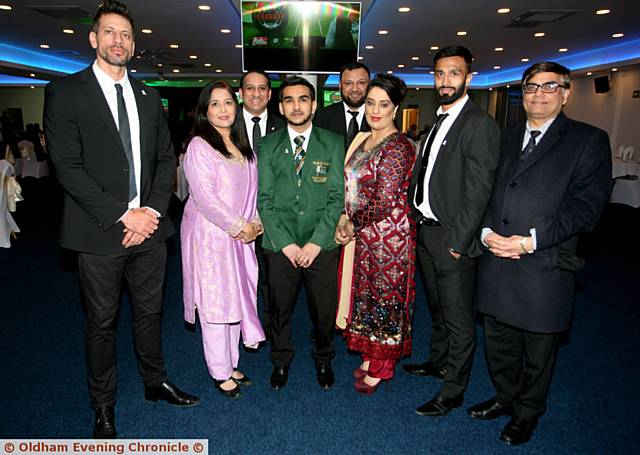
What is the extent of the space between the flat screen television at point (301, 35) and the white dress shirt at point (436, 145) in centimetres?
287

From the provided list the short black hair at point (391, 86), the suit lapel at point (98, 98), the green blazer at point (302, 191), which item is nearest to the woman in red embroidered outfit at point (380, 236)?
the short black hair at point (391, 86)

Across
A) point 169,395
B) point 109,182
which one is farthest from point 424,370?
point 109,182

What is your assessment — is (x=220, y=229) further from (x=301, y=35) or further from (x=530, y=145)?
(x=301, y=35)

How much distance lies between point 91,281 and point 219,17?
744 cm

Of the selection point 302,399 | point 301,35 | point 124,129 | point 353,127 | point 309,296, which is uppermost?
point 301,35

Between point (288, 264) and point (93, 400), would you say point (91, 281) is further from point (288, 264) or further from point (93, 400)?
point (288, 264)

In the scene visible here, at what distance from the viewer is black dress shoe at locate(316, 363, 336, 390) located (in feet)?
9.11

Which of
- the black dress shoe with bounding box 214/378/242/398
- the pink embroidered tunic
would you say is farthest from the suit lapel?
the black dress shoe with bounding box 214/378/242/398

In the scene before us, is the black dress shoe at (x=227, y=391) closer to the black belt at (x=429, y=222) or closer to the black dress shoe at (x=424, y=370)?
the black dress shoe at (x=424, y=370)

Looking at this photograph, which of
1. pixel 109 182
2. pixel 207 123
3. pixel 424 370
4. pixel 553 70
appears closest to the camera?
pixel 553 70

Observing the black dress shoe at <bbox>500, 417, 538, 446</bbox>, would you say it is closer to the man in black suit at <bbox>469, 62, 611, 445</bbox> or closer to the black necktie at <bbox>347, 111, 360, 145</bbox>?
the man in black suit at <bbox>469, 62, 611, 445</bbox>

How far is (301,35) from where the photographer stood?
499 centimetres

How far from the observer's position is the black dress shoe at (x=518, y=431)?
7.46ft

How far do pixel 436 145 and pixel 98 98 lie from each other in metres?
1.65
